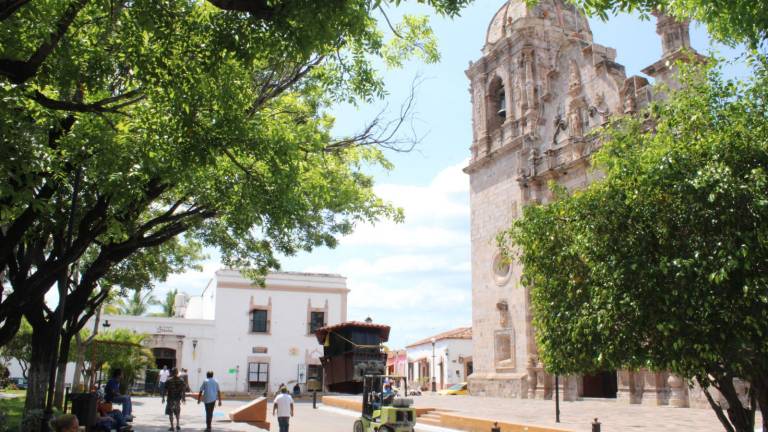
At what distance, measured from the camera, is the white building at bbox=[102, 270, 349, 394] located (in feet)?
Answer: 121

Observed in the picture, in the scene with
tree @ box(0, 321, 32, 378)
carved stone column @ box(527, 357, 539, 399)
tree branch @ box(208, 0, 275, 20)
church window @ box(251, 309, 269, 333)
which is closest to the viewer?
tree branch @ box(208, 0, 275, 20)

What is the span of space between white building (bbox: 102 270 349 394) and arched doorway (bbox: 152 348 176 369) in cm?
6

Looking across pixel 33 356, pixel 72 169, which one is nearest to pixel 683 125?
pixel 72 169

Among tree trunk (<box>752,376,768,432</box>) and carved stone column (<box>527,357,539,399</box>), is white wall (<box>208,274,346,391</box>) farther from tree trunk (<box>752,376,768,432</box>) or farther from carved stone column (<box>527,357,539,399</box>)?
tree trunk (<box>752,376,768,432</box>)

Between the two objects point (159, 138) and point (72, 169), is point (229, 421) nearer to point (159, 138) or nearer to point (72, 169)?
point (72, 169)

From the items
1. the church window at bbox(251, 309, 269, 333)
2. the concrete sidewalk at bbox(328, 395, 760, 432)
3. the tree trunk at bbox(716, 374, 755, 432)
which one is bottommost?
the concrete sidewalk at bbox(328, 395, 760, 432)

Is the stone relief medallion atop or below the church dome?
below

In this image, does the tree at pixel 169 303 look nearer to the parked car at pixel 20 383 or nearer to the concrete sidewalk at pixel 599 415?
the parked car at pixel 20 383

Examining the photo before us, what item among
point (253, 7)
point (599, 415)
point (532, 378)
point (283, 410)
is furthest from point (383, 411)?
point (532, 378)

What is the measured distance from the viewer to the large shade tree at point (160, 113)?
5.92 metres

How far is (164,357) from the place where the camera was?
120ft

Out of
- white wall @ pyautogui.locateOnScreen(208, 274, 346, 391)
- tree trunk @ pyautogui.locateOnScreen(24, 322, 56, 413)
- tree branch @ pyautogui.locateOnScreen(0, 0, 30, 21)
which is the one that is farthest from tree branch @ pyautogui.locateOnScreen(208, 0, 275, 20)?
white wall @ pyautogui.locateOnScreen(208, 274, 346, 391)

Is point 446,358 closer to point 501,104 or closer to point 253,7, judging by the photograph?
point 501,104

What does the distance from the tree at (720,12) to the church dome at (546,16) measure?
21628 millimetres
